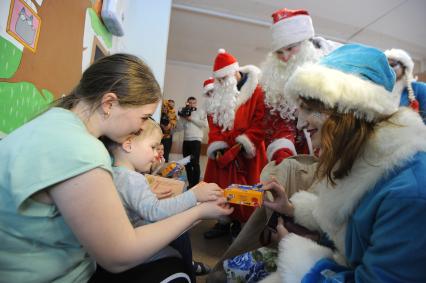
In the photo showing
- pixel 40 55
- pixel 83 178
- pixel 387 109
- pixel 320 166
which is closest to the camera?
pixel 83 178

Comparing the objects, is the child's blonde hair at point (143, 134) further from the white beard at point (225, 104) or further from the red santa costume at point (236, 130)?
the white beard at point (225, 104)

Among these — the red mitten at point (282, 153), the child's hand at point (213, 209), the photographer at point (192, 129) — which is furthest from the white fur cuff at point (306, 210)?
the photographer at point (192, 129)

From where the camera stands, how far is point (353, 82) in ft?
2.35

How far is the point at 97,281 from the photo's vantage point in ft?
2.59

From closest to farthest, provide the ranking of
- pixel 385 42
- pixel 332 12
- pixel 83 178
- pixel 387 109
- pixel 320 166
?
pixel 83 178
pixel 387 109
pixel 320 166
pixel 332 12
pixel 385 42

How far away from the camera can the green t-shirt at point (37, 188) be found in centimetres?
60

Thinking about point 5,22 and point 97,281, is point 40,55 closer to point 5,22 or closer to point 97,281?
point 5,22

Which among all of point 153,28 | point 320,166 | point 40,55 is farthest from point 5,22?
point 153,28

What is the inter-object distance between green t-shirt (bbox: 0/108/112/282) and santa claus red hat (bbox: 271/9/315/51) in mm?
1662

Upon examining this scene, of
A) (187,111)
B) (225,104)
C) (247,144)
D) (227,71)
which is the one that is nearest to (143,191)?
(247,144)

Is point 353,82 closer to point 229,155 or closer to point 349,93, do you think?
point 349,93

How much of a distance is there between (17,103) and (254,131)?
4.93 feet

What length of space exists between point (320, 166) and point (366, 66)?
304 millimetres

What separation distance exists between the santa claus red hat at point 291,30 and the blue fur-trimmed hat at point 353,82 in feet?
3.95
